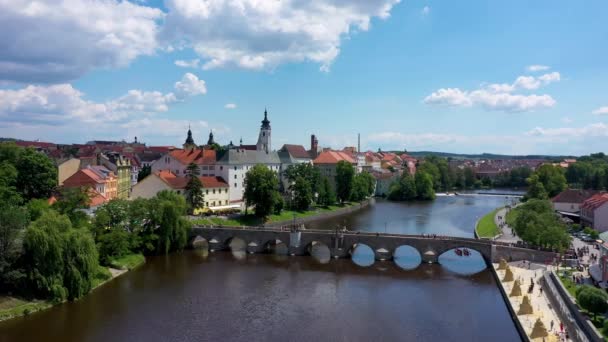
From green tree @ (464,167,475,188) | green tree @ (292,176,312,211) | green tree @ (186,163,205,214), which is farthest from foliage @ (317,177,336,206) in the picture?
green tree @ (464,167,475,188)

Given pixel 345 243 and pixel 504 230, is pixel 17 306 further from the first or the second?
pixel 504 230

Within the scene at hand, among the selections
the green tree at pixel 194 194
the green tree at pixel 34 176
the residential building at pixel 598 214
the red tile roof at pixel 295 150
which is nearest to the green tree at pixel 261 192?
the green tree at pixel 194 194

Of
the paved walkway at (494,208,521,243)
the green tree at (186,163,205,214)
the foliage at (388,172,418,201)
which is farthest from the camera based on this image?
the foliage at (388,172,418,201)

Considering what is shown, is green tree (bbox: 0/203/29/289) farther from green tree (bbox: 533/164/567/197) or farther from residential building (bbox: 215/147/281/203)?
green tree (bbox: 533/164/567/197)

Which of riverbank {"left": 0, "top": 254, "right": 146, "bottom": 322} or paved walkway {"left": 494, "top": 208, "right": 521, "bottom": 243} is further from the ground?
paved walkway {"left": 494, "top": 208, "right": 521, "bottom": 243}

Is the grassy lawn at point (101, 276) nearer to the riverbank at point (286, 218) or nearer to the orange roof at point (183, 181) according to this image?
the riverbank at point (286, 218)

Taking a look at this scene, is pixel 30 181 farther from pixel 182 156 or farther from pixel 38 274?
pixel 182 156

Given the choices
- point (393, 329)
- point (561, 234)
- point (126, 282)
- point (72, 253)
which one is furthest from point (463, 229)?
point (72, 253)
